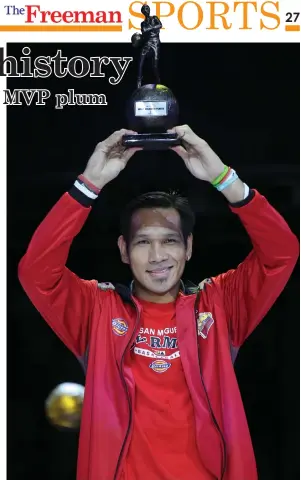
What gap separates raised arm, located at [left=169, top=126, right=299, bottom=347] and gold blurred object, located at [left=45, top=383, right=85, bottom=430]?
747 millimetres

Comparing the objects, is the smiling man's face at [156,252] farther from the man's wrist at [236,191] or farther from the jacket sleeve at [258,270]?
the man's wrist at [236,191]

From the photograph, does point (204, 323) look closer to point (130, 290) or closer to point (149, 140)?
point (130, 290)

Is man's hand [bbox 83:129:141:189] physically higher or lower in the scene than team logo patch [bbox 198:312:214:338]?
higher

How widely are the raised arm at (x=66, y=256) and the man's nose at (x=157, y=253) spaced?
0.90ft

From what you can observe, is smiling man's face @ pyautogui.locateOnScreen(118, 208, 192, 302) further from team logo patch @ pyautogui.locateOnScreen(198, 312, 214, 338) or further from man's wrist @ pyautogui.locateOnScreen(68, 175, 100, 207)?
man's wrist @ pyautogui.locateOnScreen(68, 175, 100, 207)

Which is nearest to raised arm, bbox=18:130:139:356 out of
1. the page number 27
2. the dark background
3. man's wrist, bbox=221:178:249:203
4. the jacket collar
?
the jacket collar

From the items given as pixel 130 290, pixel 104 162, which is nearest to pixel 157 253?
pixel 130 290

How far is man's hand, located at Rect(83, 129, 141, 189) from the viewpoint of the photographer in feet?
9.46

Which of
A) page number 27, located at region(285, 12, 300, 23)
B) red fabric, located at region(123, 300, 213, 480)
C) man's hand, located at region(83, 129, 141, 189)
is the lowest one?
red fabric, located at region(123, 300, 213, 480)

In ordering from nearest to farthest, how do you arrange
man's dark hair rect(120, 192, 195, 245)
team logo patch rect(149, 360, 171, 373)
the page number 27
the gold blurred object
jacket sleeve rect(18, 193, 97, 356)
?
jacket sleeve rect(18, 193, 97, 356) → team logo patch rect(149, 360, 171, 373) → man's dark hair rect(120, 192, 195, 245) → the gold blurred object → the page number 27

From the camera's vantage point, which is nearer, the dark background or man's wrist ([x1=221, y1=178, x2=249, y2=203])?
man's wrist ([x1=221, y1=178, x2=249, y2=203])

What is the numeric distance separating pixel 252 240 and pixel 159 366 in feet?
1.92

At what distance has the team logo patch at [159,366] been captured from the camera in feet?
9.70

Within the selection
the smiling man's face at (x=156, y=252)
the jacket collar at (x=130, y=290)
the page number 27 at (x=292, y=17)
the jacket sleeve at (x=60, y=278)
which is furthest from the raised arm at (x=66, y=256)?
the page number 27 at (x=292, y=17)
